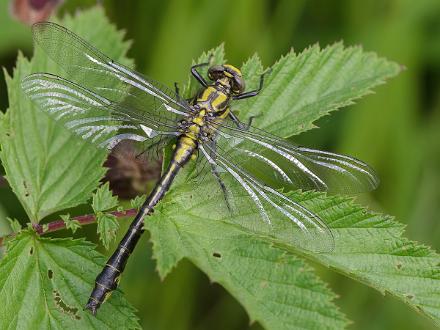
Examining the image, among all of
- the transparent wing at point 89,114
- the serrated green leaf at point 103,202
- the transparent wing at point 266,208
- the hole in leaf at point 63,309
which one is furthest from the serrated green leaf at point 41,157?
the transparent wing at point 266,208

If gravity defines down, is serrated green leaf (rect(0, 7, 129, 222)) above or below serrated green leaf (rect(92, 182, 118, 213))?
above

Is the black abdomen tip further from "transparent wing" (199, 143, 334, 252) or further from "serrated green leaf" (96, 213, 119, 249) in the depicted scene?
"transparent wing" (199, 143, 334, 252)

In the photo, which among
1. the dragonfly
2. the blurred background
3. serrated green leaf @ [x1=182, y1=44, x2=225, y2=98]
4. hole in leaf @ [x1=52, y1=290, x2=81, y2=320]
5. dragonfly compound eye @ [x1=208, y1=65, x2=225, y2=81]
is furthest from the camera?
the blurred background

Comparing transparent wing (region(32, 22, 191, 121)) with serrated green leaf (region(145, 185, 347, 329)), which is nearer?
serrated green leaf (region(145, 185, 347, 329))

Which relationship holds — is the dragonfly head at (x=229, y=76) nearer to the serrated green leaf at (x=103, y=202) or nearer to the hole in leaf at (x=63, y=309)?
the serrated green leaf at (x=103, y=202)

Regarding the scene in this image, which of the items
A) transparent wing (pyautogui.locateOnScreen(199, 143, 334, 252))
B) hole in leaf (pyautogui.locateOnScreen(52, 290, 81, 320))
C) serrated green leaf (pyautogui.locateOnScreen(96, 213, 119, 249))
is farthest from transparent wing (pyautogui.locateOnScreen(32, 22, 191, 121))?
hole in leaf (pyautogui.locateOnScreen(52, 290, 81, 320))

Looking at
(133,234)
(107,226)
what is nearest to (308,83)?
(133,234)
